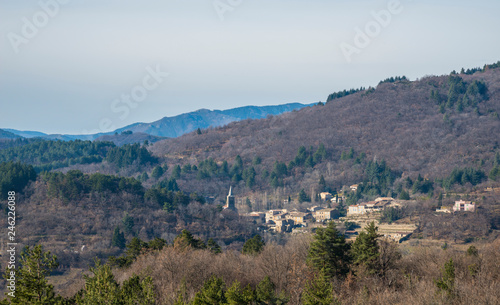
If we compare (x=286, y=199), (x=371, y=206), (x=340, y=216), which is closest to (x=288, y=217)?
(x=340, y=216)

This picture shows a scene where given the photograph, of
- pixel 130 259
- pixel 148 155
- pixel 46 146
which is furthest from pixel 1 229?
pixel 46 146

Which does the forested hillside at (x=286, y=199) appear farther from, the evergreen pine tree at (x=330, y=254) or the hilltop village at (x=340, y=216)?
the hilltop village at (x=340, y=216)

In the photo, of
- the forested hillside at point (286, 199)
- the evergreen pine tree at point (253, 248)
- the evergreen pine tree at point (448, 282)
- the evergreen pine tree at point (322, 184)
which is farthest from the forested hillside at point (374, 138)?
the evergreen pine tree at point (448, 282)

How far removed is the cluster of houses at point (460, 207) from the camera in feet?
258

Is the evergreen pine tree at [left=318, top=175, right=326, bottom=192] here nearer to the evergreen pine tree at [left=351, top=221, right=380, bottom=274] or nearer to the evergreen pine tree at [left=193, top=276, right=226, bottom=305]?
the evergreen pine tree at [left=351, top=221, right=380, bottom=274]

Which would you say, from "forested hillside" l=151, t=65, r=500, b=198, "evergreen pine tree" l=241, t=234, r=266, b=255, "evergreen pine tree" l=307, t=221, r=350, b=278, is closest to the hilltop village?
"forested hillside" l=151, t=65, r=500, b=198

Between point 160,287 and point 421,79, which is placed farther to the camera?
point 421,79

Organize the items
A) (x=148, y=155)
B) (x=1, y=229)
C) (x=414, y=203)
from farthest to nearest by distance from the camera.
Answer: (x=148, y=155) < (x=414, y=203) < (x=1, y=229)

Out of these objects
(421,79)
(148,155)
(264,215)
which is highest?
(421,79)

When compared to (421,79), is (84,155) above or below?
below

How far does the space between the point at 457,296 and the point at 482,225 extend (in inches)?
2075

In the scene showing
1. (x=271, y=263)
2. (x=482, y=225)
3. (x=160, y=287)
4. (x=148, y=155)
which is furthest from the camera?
(x=148, y=155)

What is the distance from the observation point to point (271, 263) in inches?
1351

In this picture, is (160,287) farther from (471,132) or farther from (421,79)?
(421,79)
